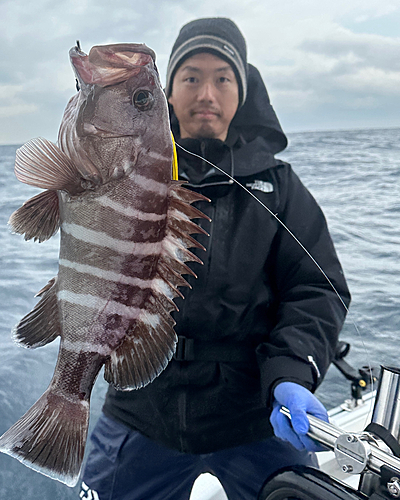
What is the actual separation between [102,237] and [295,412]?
46.6 inches

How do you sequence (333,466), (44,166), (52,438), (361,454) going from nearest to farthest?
(44,166)
(52,438)
(361,454)
(333,466)

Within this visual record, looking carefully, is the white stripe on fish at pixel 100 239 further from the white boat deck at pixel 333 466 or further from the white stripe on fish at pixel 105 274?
the white boat deck at pixel 333 466

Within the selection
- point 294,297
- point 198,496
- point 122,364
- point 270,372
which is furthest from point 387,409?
point 198,496

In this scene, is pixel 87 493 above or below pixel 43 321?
below

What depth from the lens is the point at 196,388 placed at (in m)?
2.08

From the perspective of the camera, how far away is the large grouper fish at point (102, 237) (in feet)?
3.19

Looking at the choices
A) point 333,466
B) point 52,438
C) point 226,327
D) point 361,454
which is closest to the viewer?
point 52,438

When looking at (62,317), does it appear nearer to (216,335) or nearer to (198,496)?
(216,335)

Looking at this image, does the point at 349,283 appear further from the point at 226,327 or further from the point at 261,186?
the point at 226,327

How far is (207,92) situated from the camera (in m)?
2.18

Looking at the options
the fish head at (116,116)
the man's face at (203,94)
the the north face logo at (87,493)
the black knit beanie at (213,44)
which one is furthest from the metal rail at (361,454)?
the black knit beanie at (213,44)

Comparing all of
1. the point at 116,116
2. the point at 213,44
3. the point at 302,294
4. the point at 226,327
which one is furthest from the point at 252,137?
the point at 116,116

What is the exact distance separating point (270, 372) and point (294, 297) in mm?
419

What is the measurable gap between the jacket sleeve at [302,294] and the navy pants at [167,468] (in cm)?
41
